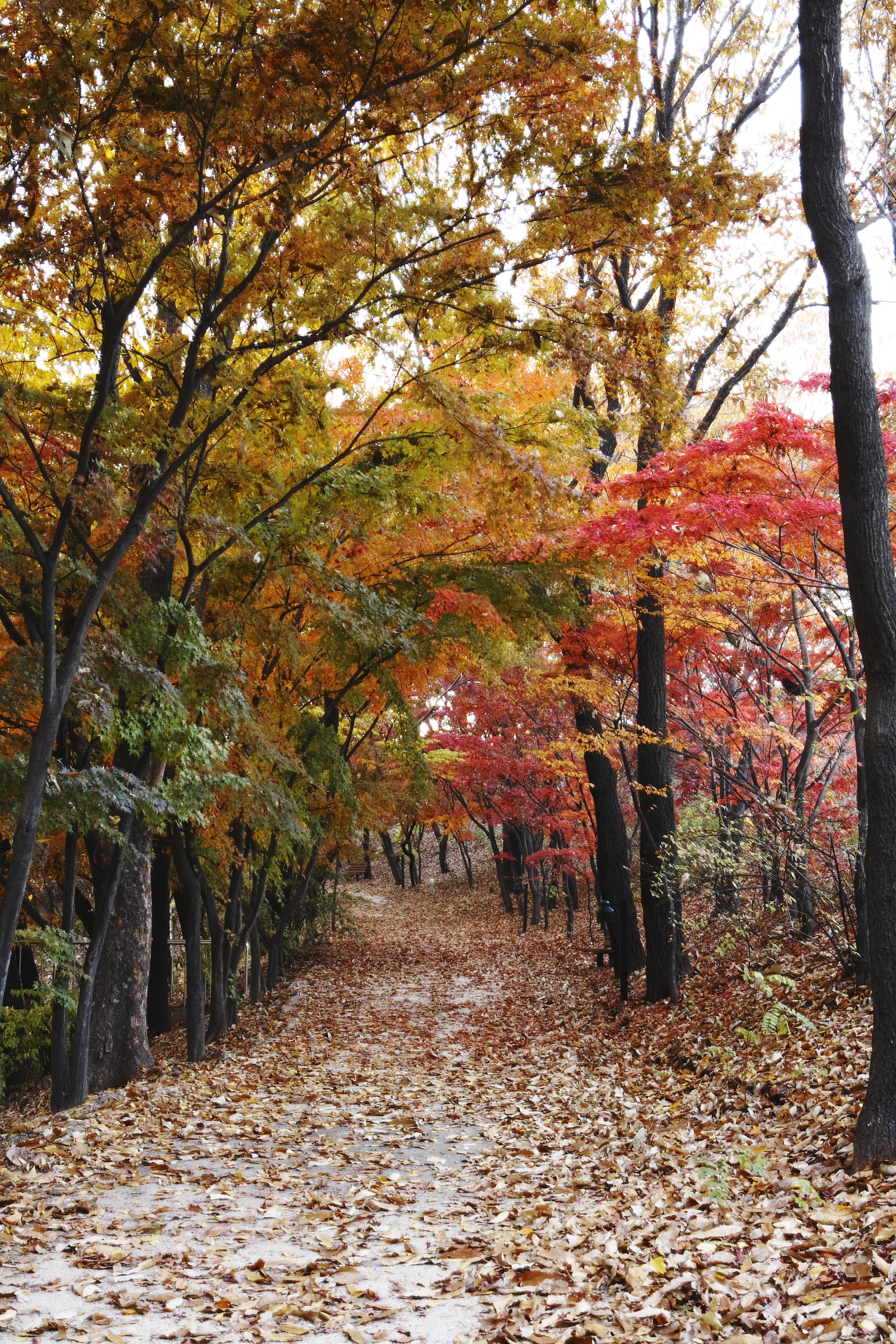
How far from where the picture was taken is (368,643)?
28.2 ft

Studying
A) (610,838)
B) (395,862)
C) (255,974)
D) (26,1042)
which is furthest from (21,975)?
(395,862)

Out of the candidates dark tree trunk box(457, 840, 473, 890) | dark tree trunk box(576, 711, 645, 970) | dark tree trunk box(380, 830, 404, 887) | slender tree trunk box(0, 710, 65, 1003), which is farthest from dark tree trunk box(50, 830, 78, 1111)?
dark tree trunk box(380, 830, 404, 887)

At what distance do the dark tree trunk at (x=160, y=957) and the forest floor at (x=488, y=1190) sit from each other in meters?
2.55

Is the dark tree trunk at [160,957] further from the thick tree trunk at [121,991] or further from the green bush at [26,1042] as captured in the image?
the thick tree trunk at [121,991]

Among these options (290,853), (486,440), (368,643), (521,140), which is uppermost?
(521,140)

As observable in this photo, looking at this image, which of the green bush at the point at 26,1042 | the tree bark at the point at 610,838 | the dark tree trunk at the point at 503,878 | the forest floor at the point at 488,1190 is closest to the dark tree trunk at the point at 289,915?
the forest floor at the point at 488,1190

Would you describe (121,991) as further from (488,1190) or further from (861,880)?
(861,880)

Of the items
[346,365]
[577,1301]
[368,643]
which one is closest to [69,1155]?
[577,1301]

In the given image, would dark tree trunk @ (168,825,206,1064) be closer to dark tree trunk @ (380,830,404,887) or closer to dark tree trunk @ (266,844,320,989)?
dark tree trunk @ (266,844,320,989)

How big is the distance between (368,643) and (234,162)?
435cm

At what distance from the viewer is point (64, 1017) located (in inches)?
335

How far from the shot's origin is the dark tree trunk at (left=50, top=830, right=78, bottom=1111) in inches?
305

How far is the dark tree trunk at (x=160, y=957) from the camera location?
1209 cm

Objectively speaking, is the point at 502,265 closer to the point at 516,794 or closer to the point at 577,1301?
the point at 577,1301
